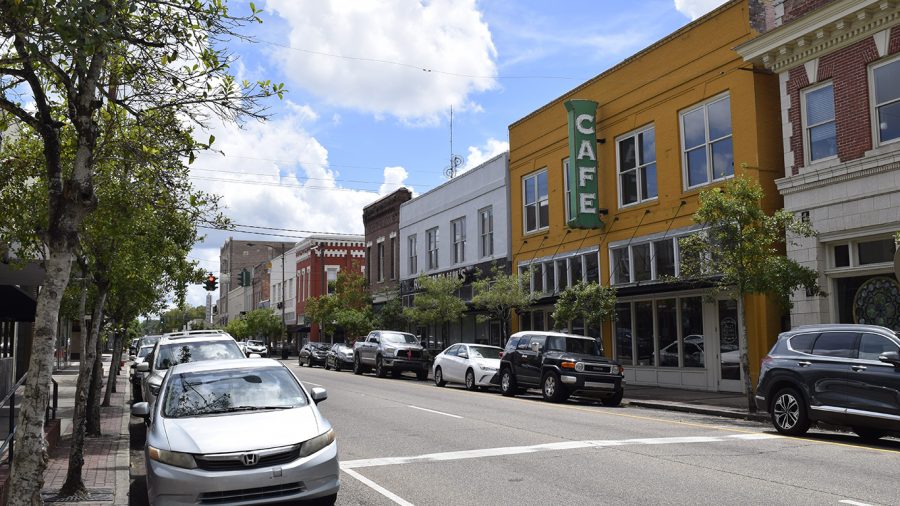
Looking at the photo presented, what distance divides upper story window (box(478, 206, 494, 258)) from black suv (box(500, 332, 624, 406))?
12.2 m

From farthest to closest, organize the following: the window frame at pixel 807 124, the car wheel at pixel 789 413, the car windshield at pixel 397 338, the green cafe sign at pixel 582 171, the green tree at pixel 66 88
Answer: the car windshield at pixel 397 338, the green cafe sign at pixel 582 171, the window frame at pixel 807 124, the car wheel at pixel 789 413, the green tree at pixel 66 88

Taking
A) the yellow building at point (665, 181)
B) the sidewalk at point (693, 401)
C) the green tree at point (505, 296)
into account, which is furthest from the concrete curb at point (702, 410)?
the green tree at point (505, 296)

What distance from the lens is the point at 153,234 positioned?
522 inches

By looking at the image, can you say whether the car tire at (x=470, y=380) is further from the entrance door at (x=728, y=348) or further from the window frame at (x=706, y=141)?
the window frame at (x=706, y=141)

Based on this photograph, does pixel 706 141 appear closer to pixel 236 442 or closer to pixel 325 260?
pixel 236 442

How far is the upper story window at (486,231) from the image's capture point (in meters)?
34.4

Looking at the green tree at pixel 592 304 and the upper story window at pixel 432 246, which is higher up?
the upper story window at pixel 432 246

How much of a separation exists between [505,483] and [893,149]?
12.7 m

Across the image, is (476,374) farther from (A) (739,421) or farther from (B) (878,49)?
(B) (878,49)

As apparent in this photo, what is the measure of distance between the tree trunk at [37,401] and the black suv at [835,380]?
1087cm


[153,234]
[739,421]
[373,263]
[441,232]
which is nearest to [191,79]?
[153,234]

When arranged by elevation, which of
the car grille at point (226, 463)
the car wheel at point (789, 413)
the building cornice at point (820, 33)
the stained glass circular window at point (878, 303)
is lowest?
the car wheel at point (789, 413)

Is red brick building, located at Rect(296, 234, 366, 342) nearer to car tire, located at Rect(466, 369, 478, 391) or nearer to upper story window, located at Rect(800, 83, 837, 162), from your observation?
car tire, located at Rect(466, 369, 478, 391)

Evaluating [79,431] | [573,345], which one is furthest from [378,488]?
[573,345]
